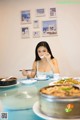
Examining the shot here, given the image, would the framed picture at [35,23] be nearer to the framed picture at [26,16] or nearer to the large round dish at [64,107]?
the framed picture at [26,16]

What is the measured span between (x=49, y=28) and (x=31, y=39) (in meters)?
0.43

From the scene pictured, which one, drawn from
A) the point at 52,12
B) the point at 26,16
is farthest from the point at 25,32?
the point at 52,12

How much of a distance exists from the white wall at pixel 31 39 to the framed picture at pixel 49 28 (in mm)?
79

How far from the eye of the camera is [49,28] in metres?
3.58

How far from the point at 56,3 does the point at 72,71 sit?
1.39 metres

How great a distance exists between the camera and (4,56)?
12.4ft

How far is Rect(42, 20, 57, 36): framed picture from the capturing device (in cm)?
355

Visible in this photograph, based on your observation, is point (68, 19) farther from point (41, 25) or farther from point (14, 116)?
point (14, 116)

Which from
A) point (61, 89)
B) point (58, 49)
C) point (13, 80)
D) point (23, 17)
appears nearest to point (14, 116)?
point (61, 89)

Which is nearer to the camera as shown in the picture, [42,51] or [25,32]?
[42,51]

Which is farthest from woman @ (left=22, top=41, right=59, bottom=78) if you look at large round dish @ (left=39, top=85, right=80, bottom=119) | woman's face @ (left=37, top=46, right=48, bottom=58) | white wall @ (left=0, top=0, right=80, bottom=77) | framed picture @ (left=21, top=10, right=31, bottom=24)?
large round dish @ (left=39, top=85, right=80, bottom=119)

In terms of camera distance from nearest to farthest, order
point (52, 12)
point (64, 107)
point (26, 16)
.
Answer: point (64, 107)
point (52, 12)
point (26, 16)

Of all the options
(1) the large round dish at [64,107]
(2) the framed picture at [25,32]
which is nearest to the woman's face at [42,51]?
(2) the framed picture at [25,32]

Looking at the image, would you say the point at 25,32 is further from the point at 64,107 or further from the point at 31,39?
the point at 64,107
